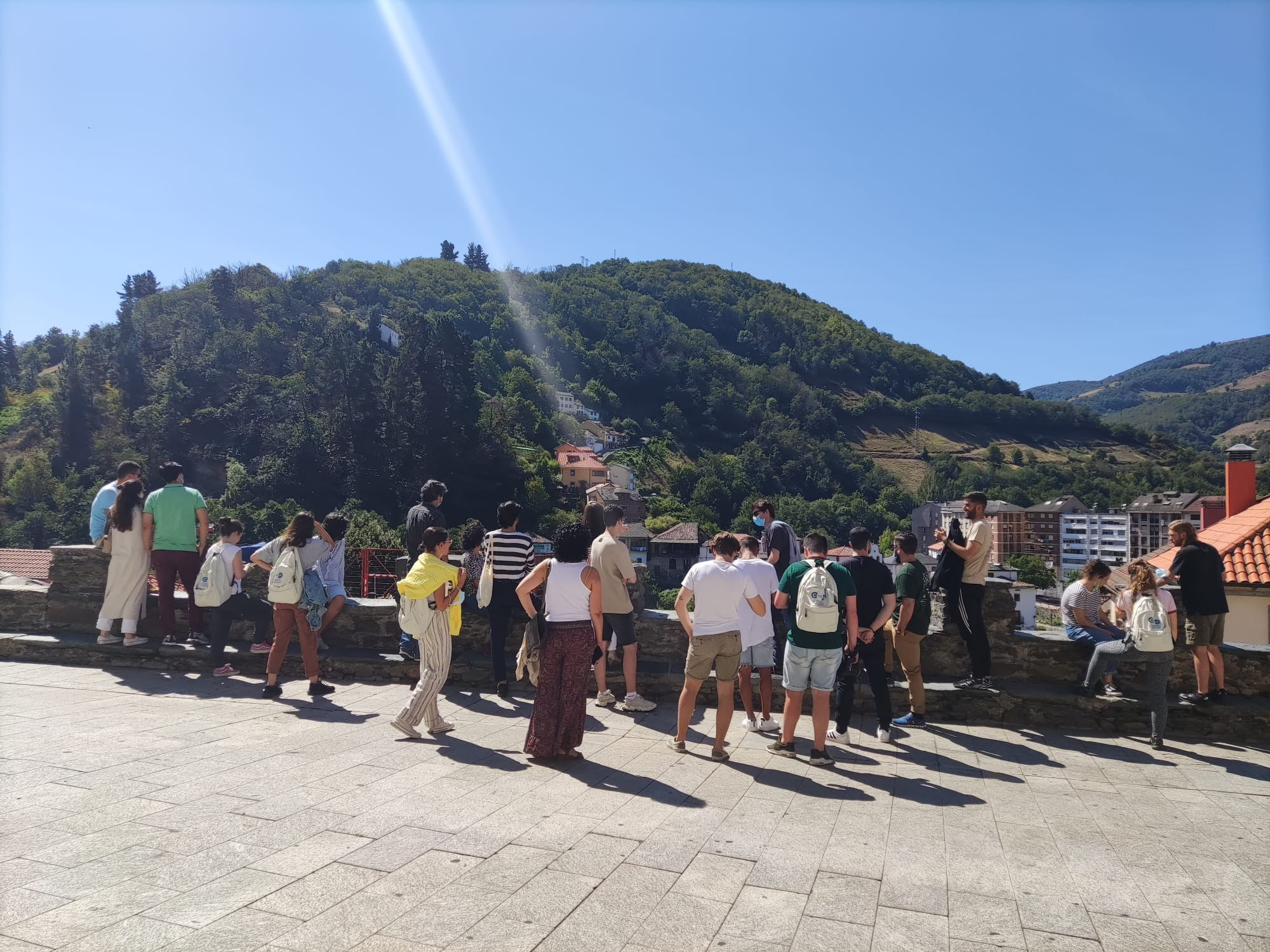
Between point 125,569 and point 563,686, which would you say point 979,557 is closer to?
point 563,686

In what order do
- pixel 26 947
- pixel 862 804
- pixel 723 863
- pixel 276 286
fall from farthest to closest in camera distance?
pixel 276 286
pixel 862 804
pixel 723 863
pixel 26 947

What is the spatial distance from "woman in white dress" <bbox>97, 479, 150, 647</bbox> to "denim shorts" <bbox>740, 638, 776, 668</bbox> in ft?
19.7

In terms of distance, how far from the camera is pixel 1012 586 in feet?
21.7

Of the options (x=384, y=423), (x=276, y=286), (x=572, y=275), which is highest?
(x=572, y=275)

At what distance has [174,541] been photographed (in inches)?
316

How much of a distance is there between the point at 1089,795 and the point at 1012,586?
191cm

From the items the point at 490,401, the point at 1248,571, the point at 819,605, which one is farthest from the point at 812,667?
the point at 490,401

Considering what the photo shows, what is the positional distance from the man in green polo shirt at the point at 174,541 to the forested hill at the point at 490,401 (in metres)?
56.4

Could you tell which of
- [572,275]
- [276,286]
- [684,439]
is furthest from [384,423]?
[572,275]

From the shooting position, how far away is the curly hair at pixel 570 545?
18.7 ft

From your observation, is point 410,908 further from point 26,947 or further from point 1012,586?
point 1012,586

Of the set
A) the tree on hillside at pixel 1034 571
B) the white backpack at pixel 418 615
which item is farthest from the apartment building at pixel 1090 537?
the white backpack at pixel 418 615

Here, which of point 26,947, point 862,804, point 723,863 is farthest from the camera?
point 862,804

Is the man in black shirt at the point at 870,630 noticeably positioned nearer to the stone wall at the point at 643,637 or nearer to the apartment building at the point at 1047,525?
the stone wall at the point at 643,637
